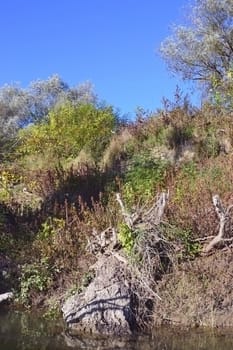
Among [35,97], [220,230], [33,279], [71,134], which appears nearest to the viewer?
[220,230]

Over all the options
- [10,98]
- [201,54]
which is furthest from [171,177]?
[10,98]

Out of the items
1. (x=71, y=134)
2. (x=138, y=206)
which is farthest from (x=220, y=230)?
(x=71, y=134)

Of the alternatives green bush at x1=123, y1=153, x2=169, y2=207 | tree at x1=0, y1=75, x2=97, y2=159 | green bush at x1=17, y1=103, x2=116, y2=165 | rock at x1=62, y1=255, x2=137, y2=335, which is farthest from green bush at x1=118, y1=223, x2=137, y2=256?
tree at x1=0, y1=75, x2=97, y2=159

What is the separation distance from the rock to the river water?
282 mm

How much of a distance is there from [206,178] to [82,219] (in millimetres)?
3300

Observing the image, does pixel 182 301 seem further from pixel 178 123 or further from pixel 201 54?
pixel 201 54

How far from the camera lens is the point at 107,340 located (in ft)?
30.0

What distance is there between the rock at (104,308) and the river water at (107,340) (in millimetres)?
282

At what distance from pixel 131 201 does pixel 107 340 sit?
5.06m

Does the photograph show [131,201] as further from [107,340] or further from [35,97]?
[35,97]

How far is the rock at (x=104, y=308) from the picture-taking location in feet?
31.5

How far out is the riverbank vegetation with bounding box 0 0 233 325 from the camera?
414 inches

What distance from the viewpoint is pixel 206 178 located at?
1480 cm

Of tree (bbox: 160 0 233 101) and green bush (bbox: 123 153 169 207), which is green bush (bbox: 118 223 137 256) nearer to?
green bush (bbox: 123 153 169 207)
